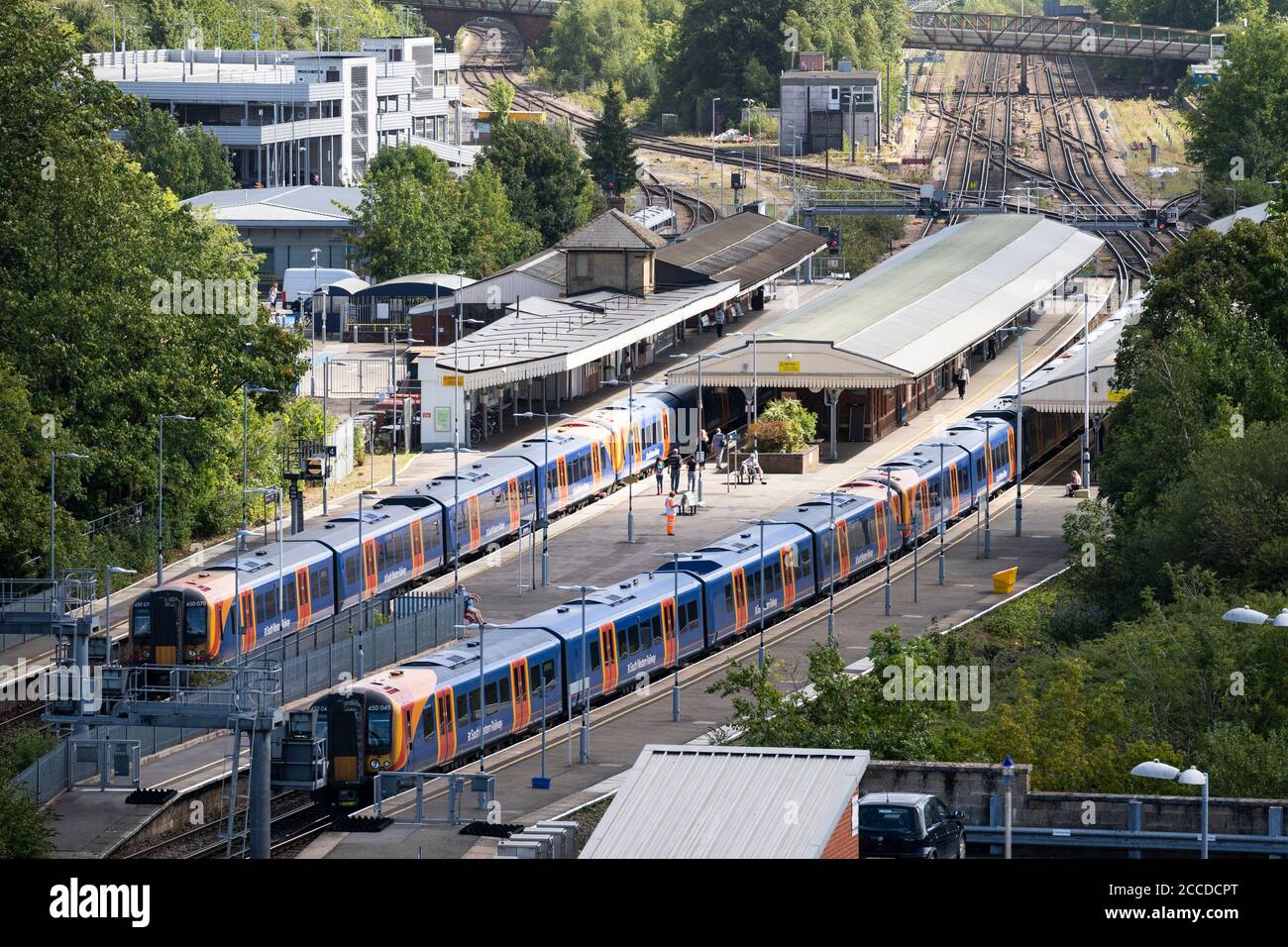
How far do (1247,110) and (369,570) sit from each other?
9789 centimetres

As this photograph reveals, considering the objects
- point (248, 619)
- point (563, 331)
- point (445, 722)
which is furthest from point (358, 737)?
point (563, 331)

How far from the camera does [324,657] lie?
4866 cm

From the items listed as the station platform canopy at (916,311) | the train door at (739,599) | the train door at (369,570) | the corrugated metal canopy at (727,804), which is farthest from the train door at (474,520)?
the corrugated metal canopy at (727,804)

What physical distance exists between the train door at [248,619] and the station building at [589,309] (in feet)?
85.5

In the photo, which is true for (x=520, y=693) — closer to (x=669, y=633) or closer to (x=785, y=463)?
(x=669, y=633)

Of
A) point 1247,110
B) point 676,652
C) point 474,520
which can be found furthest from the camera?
point 1247,110

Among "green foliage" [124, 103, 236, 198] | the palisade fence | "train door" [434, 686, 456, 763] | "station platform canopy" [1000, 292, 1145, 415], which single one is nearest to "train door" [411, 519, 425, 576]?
the palisade fence

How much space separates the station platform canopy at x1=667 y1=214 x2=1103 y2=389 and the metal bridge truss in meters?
71.0

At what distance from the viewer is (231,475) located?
224 ft

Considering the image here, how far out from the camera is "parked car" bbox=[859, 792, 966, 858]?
29.6 meters

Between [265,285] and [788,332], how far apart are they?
43348 millimetres
